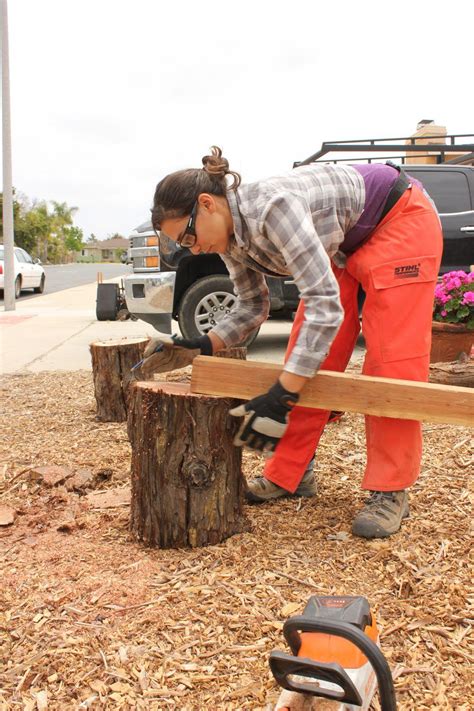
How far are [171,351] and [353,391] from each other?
855 millimetres

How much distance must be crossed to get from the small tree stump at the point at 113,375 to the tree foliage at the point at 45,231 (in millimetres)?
43766

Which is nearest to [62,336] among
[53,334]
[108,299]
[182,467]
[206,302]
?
[53,334]

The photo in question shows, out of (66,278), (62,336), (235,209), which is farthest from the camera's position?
(66,278)

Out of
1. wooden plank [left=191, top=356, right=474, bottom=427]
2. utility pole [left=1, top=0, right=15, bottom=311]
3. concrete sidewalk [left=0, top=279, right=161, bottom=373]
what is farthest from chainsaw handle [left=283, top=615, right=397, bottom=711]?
utility pole [left=1, top=0, right=15, bottom=311]

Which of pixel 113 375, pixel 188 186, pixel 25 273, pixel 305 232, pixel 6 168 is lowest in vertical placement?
pixel 113 375

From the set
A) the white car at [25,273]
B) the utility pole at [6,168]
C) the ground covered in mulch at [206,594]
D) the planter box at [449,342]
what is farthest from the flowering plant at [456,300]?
the white car at [25,273]

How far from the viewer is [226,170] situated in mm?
2260

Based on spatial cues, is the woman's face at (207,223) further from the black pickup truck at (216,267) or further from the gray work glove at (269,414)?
the black pickup truck at (216,267)

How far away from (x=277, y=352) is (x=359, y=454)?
4034mm

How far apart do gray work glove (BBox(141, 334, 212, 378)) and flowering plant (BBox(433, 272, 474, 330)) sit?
3.23 metres

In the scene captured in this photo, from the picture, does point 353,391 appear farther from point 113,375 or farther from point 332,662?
point 113,375

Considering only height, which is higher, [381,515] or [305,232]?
[305,232]

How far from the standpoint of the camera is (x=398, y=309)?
8.01 ft

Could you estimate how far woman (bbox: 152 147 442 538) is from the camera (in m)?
2.15
